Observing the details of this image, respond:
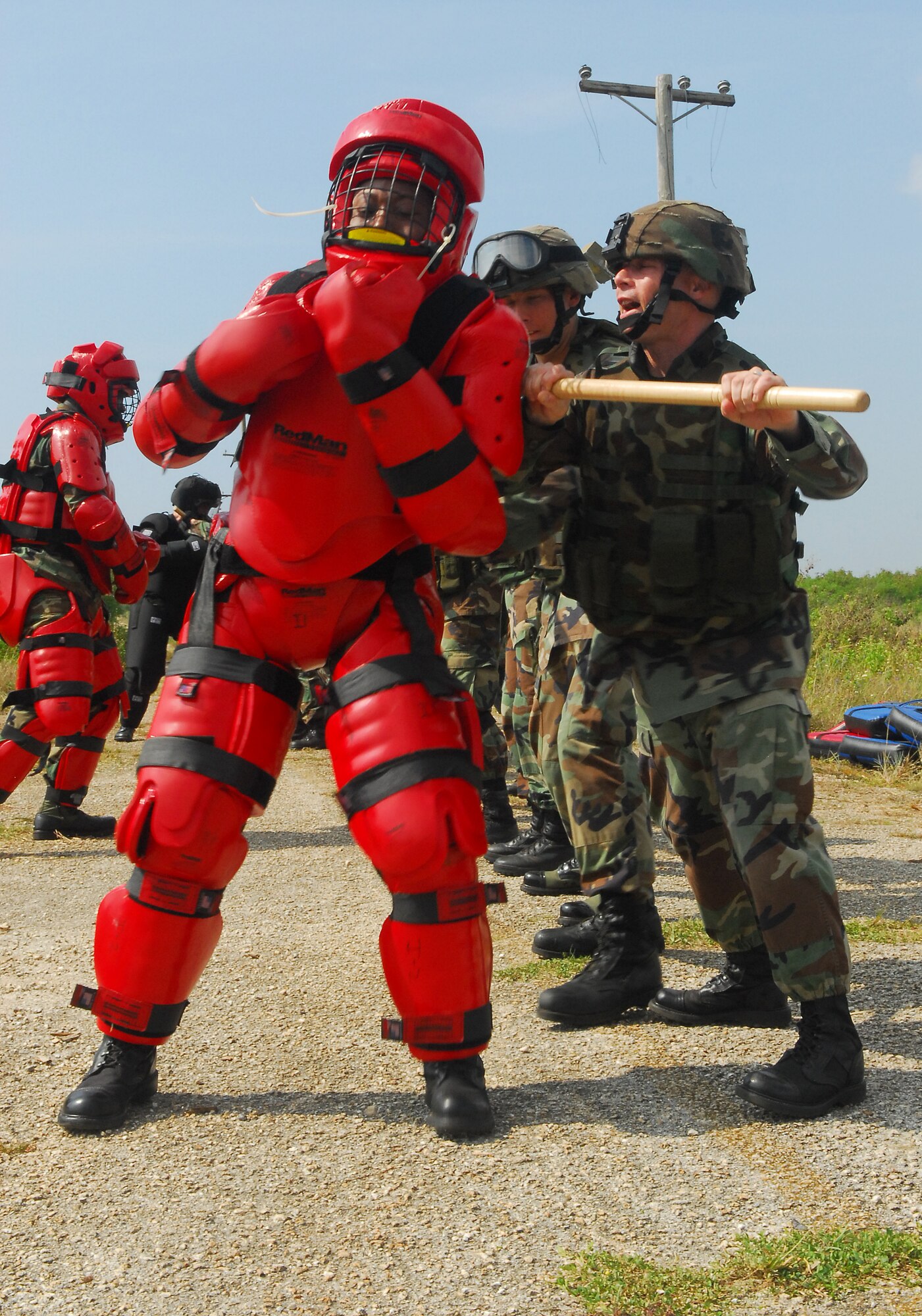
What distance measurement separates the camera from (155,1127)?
108 inches

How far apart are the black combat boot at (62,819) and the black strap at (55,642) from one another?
82 cm

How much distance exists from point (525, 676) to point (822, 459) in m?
3.35

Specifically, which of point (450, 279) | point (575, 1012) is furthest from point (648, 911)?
point (450, 279)

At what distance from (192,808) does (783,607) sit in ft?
4.96

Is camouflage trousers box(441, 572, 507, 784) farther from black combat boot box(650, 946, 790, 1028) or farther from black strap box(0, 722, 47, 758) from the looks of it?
black combat boot box(650, 946, 790, 1028)

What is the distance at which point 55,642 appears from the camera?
6.17m

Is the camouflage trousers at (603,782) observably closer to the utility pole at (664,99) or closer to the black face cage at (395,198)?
the black face cage at (395,198)

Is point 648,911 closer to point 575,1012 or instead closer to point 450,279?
point 575,1012

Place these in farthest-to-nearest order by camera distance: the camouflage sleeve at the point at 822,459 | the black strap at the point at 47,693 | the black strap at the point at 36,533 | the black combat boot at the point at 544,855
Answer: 1. the black strap at the point at 36,533
2. the black strap at the point at 47,693
3. the black combat boot at the point at 544,855
4. the camouflage sleeve at the point at 822,459

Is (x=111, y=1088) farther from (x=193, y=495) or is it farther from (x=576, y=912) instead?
(x=193, y=495)

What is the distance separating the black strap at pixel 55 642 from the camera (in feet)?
20.2

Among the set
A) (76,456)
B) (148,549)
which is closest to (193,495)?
(148,549)

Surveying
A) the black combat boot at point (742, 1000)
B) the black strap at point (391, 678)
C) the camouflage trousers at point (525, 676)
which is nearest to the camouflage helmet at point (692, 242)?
the black strap at point (391, 678)

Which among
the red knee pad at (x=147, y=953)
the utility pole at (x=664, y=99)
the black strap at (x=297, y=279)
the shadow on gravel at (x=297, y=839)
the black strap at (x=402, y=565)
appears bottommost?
the shadow on gravel at (x=297, y=839)
